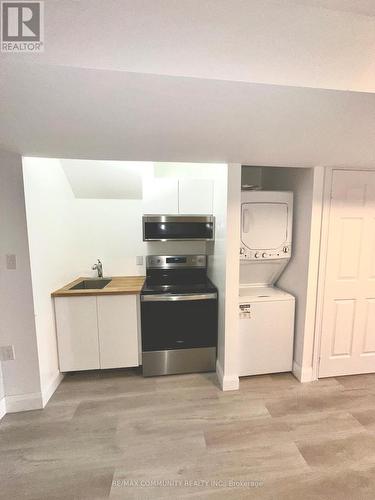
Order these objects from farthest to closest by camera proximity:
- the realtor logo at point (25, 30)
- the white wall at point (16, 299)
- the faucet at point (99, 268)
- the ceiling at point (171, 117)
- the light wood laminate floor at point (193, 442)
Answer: the faucet at point (99, 268), the white wall at point (16, 299), the light wood laminate floor at point (193, 442), the ceiling at point (171, 117), the realtor logo at point (25, 30)

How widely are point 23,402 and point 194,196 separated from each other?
2384mm

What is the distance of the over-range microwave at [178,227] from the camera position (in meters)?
2.33

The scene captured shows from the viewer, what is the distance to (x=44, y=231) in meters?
2.00

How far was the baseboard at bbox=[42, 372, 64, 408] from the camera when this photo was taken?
191 centimetres

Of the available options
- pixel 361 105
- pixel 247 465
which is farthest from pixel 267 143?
pixel 247 465

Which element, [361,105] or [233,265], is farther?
[233,265]

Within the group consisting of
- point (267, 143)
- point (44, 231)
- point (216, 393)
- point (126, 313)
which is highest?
point (267, 143)

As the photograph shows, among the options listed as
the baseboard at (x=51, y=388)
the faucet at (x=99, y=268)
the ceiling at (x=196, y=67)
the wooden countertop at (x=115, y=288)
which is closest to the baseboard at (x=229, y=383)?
the wooden countertop at (x=115, y=288)

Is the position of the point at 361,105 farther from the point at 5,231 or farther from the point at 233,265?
the point at 5,231

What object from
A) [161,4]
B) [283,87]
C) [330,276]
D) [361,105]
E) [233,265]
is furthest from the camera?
[330,276]

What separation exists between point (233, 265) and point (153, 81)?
4.84 ft

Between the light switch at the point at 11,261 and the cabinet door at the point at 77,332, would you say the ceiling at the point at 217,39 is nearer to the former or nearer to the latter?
the light switch at the point at 11,261

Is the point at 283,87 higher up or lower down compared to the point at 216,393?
higher up

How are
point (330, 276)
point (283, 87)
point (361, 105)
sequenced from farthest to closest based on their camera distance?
point (330, 276) < point (361, 105) < point (283, 87)
